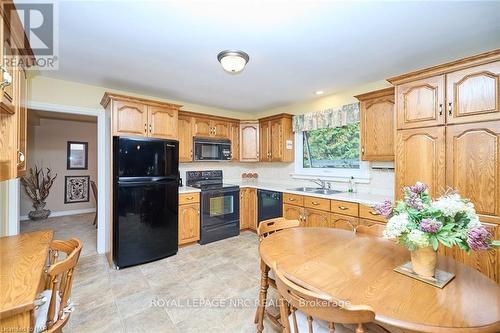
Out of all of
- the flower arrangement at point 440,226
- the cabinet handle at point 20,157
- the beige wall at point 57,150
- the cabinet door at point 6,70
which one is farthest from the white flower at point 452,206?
the beige wall at point 57,150

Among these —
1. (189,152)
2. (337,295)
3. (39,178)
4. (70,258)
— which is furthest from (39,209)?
(337,295)

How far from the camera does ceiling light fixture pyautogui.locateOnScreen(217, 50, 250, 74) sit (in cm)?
213

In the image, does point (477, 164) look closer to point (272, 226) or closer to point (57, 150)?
point (272, 226)

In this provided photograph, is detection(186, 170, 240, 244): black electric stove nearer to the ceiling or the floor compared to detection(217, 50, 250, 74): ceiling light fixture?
nearer to the floor

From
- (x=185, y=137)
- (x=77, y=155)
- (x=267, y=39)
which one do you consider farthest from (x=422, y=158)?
(x=77, y=155)

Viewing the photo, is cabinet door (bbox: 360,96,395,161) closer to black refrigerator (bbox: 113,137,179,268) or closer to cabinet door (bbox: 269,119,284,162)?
cabinet door (bbox: 269,119,284,162)

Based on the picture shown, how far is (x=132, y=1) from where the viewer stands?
4.96 ft

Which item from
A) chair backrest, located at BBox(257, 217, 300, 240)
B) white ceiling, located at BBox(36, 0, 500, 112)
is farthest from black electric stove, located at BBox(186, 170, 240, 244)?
chair backrest, located at BBox(257, 217, 300, 240)

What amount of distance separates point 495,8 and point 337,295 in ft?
7.20

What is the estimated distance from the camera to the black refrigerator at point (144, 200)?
2.74 m

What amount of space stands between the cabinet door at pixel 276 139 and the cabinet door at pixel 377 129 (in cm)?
143

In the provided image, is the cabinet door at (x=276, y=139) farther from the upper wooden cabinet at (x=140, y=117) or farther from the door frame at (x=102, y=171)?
the door frame at (x=102, y=171)

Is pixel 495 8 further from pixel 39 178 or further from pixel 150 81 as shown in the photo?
pixel 39 178

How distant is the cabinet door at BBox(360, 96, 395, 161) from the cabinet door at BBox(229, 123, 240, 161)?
221 centimetres
